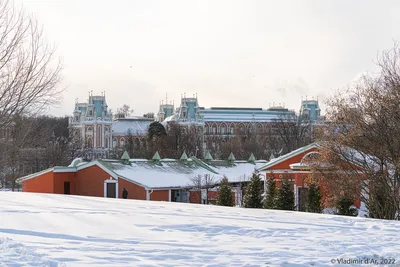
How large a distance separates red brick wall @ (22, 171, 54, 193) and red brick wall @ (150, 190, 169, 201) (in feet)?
23.0

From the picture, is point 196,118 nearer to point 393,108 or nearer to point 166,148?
point 166,148

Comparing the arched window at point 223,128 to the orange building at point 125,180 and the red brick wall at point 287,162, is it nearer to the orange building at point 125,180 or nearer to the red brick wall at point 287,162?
the orange building at point 125,180

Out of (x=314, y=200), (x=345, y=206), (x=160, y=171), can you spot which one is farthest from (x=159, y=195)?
(x=345, y=206)

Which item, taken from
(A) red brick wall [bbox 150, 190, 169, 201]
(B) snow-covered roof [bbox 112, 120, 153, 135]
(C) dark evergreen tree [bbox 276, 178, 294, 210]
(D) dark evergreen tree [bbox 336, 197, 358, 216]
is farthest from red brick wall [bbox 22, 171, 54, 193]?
(B) snow-covered roof [bbox 112, 120, 153, 135]

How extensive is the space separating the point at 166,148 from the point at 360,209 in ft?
120

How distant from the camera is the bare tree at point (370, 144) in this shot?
1767 cm

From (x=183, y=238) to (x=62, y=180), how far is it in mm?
27645

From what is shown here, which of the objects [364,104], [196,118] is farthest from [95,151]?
[364,104]

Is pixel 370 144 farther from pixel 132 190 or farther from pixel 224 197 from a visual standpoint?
pixel 132 190

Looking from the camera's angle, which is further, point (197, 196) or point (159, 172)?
point (159, 172)

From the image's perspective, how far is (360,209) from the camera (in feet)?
83.0

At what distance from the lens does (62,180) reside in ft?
115

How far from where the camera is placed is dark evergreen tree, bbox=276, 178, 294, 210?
76.4 feet

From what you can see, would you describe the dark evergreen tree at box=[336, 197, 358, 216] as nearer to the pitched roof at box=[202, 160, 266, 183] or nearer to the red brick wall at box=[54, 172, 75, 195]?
the pitched roof at box=[202, 160, 266, 183]
